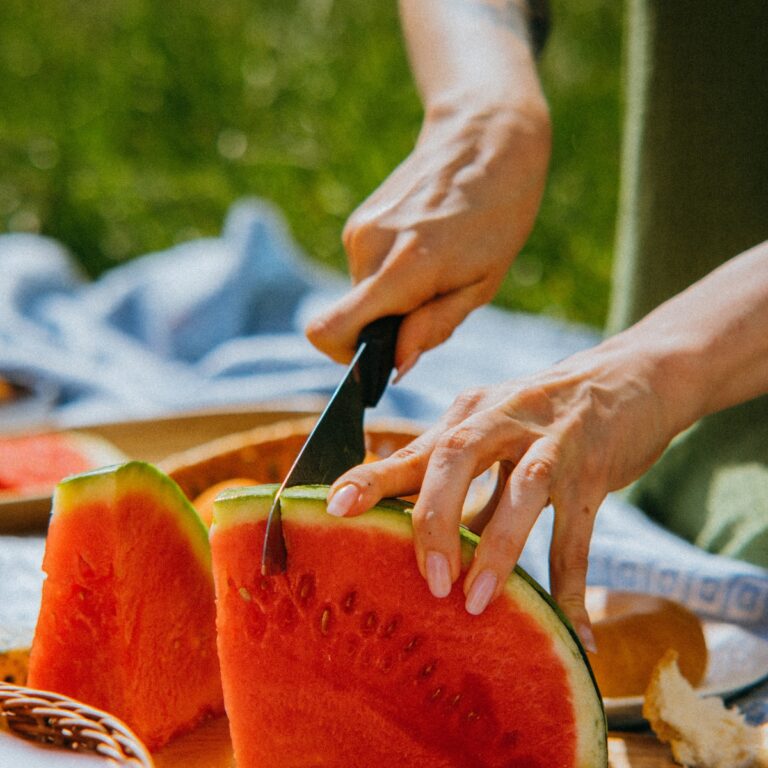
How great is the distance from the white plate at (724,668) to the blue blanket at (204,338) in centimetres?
34

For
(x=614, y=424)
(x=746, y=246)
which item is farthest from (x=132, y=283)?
(x=614, y=424)

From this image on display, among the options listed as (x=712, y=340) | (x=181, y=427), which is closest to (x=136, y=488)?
(x=712, y=340)

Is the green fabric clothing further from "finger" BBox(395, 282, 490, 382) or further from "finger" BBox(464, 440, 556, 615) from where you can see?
"finger" BBox(464, 440, 556, 615)

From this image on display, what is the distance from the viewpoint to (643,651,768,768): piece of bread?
0.90 m

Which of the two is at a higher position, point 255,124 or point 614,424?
point 614,424

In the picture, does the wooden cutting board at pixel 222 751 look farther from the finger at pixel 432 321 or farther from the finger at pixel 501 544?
the finger at pixel 432 321

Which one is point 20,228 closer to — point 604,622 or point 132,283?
point 132,283

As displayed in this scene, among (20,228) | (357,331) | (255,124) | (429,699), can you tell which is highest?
(357,331)

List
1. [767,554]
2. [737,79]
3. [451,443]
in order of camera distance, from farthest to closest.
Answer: [737,79]
[767,554]
[451,443]

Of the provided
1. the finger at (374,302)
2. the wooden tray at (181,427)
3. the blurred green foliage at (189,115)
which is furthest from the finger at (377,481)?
the blurred green foliage at (189,115)

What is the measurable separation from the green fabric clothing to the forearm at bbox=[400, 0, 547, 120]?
0.80ft

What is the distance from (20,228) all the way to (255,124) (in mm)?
1099

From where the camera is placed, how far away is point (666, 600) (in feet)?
3.78

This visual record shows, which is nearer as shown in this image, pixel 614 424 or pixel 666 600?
pixel 614 424
